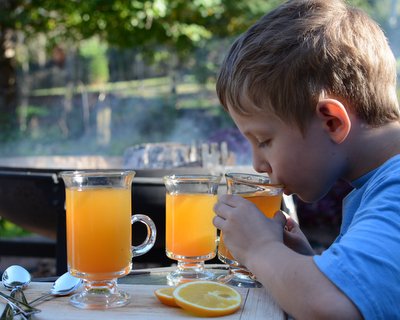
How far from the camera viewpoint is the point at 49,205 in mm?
3076

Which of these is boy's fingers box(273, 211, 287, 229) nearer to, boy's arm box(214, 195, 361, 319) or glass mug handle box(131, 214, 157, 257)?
boy's arm box(214, 195, 361, 319)

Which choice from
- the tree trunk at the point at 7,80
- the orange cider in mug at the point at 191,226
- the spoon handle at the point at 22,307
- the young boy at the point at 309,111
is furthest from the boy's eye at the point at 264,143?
the tree trunk at the point at 7,80

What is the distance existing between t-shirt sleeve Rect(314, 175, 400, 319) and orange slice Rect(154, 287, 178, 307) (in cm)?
36

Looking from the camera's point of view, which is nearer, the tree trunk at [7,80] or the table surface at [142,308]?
the table surface at [142,308]

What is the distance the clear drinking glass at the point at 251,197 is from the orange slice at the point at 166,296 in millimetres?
249

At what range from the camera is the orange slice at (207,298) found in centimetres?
128

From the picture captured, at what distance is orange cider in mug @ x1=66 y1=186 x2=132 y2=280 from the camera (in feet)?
4.62

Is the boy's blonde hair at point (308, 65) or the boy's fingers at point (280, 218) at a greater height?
the boy's blonde hair at point (308, 65)

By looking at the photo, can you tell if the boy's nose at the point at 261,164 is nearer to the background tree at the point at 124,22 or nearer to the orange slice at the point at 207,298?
the orange slice at the point at 207,298

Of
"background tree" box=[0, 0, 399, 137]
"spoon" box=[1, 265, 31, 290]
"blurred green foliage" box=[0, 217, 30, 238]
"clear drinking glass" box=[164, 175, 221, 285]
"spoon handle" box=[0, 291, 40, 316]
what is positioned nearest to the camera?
"spoon handle" box=[0, 291, 40, 316]

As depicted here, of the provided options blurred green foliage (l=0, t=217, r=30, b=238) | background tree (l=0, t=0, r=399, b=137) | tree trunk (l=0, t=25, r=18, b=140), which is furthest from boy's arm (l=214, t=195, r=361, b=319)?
tree trunk (l=0, t=25, r=18, b=140)

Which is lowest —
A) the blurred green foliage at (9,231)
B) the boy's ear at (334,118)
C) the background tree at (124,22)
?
the blurred green foliage at (9,231)

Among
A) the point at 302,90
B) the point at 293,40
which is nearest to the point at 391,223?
the point at 302,90

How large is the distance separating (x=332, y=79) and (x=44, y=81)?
12.2m
